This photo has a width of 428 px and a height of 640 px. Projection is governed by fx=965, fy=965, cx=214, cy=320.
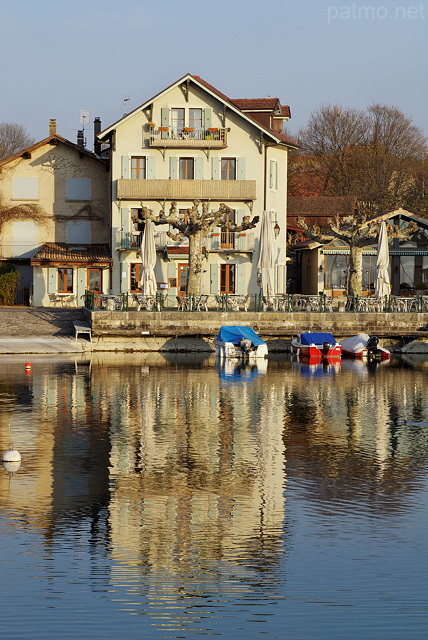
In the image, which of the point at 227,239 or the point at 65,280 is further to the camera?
the point at 65,280

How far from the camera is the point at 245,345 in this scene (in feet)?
139

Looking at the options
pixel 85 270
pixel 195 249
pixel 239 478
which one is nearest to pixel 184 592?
pixel 239 478

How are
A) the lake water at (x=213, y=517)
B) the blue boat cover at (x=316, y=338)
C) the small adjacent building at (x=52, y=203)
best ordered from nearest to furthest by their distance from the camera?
the lake water at (x=213, y=517)
the blue boat cover at (x=316, y=338)
the small adjacent building at (x=52, y=203)

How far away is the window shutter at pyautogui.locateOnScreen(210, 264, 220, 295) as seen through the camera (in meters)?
55.5

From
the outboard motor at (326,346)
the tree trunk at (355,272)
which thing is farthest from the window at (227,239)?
the outboard motor at (326,346)

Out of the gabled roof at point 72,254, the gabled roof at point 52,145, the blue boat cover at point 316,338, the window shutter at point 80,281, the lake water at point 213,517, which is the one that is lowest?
the lake water at point 213,517

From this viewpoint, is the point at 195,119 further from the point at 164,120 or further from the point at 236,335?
the point at 236,335

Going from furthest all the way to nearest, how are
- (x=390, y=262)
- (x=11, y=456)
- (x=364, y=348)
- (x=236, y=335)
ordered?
Result: (x=390, y=262) < (x=364, y=348) < (x=236, y=335) < (x=11, y=456)

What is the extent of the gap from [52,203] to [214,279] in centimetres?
1107

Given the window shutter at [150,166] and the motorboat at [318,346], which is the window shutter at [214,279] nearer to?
the window shutter at [150,166]

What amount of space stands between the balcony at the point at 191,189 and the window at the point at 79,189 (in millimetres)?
4736

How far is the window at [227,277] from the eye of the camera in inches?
2199

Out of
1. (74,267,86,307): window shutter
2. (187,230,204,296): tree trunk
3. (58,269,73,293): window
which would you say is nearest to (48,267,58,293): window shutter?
(58,269,73,293): window

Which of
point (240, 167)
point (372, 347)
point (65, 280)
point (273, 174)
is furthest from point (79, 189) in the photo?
point (372, 347)
